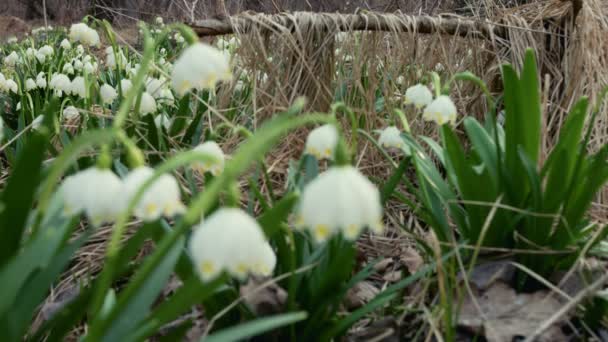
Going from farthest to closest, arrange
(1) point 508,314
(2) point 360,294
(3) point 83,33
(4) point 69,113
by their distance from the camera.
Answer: (4) point 69,113 → (3) point 83,33 → (2) point 360,294 → (1) point 508,314

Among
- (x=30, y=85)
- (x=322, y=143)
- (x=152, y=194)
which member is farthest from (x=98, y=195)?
(x=30, y=85)

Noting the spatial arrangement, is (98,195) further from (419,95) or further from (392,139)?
(419,95)

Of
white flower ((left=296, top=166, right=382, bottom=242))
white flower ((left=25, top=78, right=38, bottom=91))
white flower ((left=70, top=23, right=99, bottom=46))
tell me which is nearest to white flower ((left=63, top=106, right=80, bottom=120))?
white flower ((left=70, top=23, right=99, bottom=46))

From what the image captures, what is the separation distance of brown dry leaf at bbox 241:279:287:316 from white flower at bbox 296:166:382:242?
0.47 meters

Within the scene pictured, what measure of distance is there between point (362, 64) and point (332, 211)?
6.37 feet

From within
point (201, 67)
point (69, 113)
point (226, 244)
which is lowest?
point (69, 113)

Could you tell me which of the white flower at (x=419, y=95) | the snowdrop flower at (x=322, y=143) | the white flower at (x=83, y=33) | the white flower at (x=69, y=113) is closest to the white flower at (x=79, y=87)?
the white flower at (x=69, y=113)

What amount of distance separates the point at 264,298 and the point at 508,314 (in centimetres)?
51

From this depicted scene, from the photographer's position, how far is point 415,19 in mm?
2611

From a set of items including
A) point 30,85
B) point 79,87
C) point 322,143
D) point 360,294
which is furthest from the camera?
point 30,85

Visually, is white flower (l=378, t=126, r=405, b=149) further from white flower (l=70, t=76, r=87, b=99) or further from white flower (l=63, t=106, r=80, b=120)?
white flower (l=70, t=76, r=87, b=99)

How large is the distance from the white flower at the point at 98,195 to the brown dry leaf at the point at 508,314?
75 cm

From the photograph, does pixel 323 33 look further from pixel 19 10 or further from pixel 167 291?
pixel 19 10

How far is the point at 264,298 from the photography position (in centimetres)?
125
